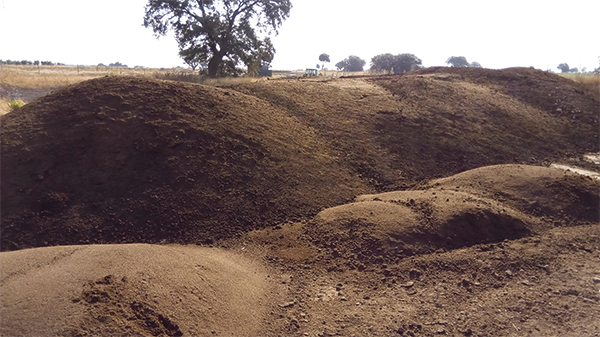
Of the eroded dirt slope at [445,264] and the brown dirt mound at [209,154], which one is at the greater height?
the brown dirt mound at [209,154]

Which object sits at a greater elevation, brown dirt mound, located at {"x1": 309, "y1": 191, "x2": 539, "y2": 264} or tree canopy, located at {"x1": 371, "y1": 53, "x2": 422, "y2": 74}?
tree canopy, located at {"x1": 371, "y1": 53, "x2": 422, "y2": 74}

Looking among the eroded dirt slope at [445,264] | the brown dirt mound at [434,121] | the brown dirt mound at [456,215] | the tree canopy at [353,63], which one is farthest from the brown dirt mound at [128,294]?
the tree canopy at [353,63]

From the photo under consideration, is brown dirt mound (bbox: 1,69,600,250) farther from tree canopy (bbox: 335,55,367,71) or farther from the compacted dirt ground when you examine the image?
tree canopy (bbox: 335,55,367,71)

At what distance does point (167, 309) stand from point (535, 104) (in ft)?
47.1

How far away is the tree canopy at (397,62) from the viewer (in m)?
34.2

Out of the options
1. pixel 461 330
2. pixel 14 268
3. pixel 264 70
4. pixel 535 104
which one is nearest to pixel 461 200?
pixel 461 330

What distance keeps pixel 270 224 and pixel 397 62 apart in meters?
31.1

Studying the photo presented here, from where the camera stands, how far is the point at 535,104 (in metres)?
14.6

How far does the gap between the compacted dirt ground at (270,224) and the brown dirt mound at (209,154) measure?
0.10 ft

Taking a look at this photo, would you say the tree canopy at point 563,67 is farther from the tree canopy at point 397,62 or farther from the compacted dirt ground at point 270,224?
the compacted dirt ground at point 270,224

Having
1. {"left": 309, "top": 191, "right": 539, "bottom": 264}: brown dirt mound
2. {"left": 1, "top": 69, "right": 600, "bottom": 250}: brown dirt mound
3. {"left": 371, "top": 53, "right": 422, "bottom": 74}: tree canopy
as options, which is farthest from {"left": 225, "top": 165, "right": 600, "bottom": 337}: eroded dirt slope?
{"left": 371, "top": 53, "right": 422, "bottom": 74}: tree canopy

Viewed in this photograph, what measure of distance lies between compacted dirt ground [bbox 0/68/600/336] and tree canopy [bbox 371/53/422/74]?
25.0 meters

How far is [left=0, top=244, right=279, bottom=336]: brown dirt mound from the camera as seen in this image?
11.0 ft

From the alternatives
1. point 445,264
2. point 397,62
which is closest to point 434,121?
point 445,264
